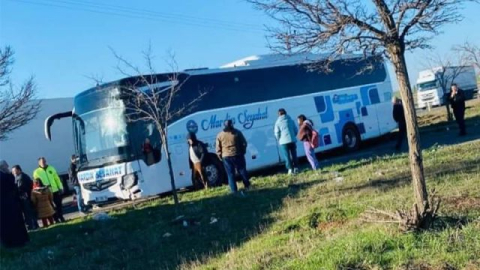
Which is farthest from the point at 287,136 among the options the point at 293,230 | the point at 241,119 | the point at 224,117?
the point at 293,230

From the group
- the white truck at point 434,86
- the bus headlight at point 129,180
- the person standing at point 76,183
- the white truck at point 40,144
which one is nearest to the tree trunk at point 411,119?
the bus headlight at point 129,180

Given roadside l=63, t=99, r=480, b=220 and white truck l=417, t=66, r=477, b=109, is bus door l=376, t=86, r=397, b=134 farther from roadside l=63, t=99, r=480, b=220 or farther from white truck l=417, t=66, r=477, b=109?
white truck l=417, t=66, r=477, b=109

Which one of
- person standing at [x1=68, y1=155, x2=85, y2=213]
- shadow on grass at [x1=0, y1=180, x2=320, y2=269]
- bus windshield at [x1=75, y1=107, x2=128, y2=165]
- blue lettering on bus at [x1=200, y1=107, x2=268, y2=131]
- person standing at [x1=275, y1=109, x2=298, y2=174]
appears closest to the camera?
shadow on grass at [x1=0, y1=180, x2=320, y2=269]

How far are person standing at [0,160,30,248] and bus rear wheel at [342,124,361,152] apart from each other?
14.4 m

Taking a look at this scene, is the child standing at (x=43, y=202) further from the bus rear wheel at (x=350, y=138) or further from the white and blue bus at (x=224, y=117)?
the bus rear wheel at (x=350, y=138)

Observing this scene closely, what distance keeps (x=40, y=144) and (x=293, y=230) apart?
20.3m

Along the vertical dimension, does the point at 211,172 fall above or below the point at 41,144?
below

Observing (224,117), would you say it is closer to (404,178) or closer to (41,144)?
(404,178)

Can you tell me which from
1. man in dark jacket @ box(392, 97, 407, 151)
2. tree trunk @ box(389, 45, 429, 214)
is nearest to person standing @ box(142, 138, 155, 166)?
man in dark jacket @ box(392, 97, 407, 151)

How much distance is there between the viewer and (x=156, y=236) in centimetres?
1010

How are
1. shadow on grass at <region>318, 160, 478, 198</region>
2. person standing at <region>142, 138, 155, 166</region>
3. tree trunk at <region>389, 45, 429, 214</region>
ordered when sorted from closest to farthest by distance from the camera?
tree trunk at <region>389, 45, 429, 214</region> < shadow on grass at <region>318, 160, 478, 198</region> < person standing at <region>142, 138, 155, 166</region>

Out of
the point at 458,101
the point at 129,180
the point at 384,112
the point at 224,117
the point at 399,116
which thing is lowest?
the point at 129,180

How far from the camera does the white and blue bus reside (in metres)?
16.4

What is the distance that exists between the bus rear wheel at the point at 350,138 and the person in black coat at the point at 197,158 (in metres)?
7.59
